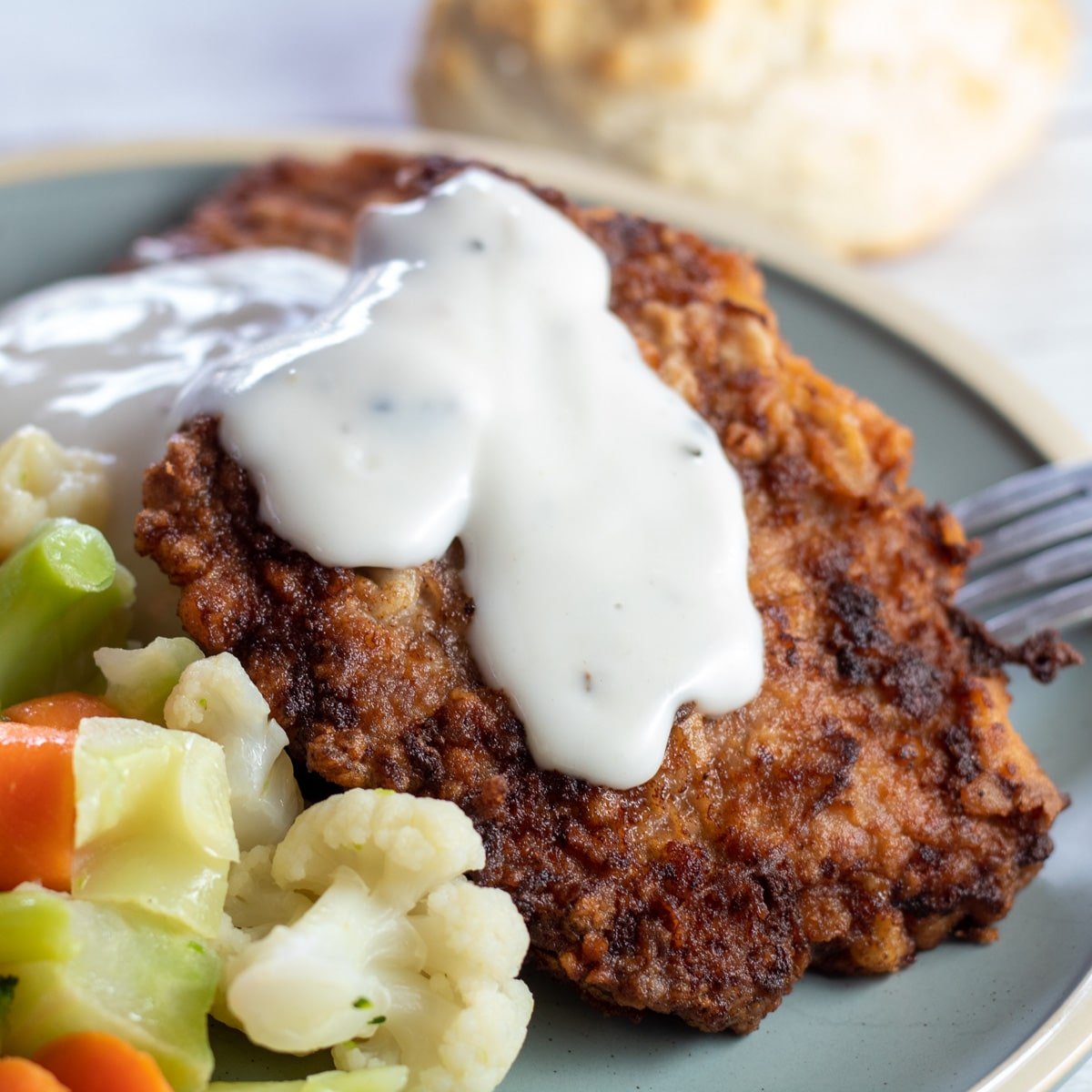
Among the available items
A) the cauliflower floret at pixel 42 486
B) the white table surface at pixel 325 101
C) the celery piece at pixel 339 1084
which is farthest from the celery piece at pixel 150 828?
the white table surface at pixel 325 101

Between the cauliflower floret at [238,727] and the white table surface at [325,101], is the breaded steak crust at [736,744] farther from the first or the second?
the white table surface at [325,101]

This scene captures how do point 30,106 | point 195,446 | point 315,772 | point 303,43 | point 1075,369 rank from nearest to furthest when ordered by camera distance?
point 315,772 → point 195,446 → point 1075,369 → point 30,106 → point 303,43

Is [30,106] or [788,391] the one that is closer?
[788,391]

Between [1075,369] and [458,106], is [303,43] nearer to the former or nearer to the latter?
[458,106]

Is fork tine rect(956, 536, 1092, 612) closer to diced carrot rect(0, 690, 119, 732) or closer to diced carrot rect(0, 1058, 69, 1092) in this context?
diced carrot rect(0, 690, 119, 732)

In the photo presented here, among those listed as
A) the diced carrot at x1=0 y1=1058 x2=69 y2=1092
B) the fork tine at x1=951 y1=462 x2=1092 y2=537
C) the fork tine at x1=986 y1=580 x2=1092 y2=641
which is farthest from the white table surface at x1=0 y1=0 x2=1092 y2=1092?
the diced carrot at x1=0 y1=1058 x2=69 y2=1092

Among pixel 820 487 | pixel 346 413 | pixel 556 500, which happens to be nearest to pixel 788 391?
pixel 820 487

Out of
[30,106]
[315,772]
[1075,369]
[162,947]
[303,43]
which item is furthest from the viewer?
[303,43]
